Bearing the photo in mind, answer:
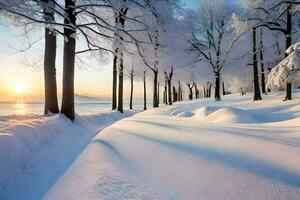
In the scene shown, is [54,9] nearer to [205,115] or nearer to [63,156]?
[63,156]

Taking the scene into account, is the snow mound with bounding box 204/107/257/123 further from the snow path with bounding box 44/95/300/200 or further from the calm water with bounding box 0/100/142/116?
the calm water with bounding box 0/100/142/116

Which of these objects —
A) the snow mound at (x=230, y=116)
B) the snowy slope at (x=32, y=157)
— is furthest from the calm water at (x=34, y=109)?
the snow mound at (x=230, y=116)

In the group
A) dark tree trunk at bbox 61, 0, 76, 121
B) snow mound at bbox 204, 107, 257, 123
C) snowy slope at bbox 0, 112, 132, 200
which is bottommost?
snowy slope at bbox 0, 112, 132, 200

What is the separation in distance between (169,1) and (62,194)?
10.4 meters

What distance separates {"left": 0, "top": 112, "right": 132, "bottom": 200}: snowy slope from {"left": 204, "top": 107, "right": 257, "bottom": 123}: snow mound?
6299 millimetres

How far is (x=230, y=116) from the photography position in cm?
1327

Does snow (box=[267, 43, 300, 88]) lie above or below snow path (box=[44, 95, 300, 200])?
above

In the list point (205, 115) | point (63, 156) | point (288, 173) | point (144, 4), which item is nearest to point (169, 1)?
point (144, 4)

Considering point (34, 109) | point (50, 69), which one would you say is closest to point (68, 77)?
point (50, 69)

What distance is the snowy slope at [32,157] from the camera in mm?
4922

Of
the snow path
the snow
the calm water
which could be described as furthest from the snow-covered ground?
the calm water

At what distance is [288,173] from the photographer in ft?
15.0

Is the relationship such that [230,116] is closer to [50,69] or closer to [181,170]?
[50,69]

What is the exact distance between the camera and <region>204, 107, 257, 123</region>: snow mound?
508 inches
